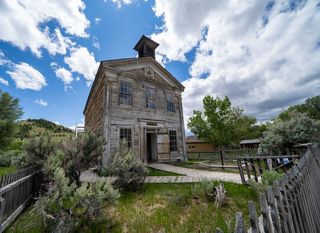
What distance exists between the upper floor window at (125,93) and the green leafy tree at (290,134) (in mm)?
7491

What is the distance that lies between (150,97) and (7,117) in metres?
11.0

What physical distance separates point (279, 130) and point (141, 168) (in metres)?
5.07

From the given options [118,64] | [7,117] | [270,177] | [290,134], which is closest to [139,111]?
[118,64]

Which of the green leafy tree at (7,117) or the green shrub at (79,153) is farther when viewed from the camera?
the green leafy tree at (7,117)

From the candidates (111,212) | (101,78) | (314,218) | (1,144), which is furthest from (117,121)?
(1,144)

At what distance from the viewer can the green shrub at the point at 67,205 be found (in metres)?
2.51

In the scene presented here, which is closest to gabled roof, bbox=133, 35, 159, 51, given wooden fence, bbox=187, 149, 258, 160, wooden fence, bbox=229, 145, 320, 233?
wooden fence, bbox=187, 149, 258, 160

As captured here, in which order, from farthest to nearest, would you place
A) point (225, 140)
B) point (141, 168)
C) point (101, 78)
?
point (225, 140) → point (101, 78) → point (141, 168)

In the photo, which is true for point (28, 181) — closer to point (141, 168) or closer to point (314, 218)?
point (141, 168)

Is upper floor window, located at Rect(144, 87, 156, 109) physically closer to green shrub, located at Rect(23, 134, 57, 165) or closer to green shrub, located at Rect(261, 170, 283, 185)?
green shrub, located at Rect(23, 134, 57, 165)

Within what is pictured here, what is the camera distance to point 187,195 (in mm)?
3979

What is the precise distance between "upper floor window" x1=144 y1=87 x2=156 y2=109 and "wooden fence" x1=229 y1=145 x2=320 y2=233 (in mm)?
9022

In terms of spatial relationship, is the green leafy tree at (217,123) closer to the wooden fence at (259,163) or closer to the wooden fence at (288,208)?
the wooden fence at (259,163)

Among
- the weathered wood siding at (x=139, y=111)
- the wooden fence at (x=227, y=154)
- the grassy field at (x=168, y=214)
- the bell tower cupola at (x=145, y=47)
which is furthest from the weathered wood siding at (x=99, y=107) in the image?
the wooden fence at (x=227, y=154)
